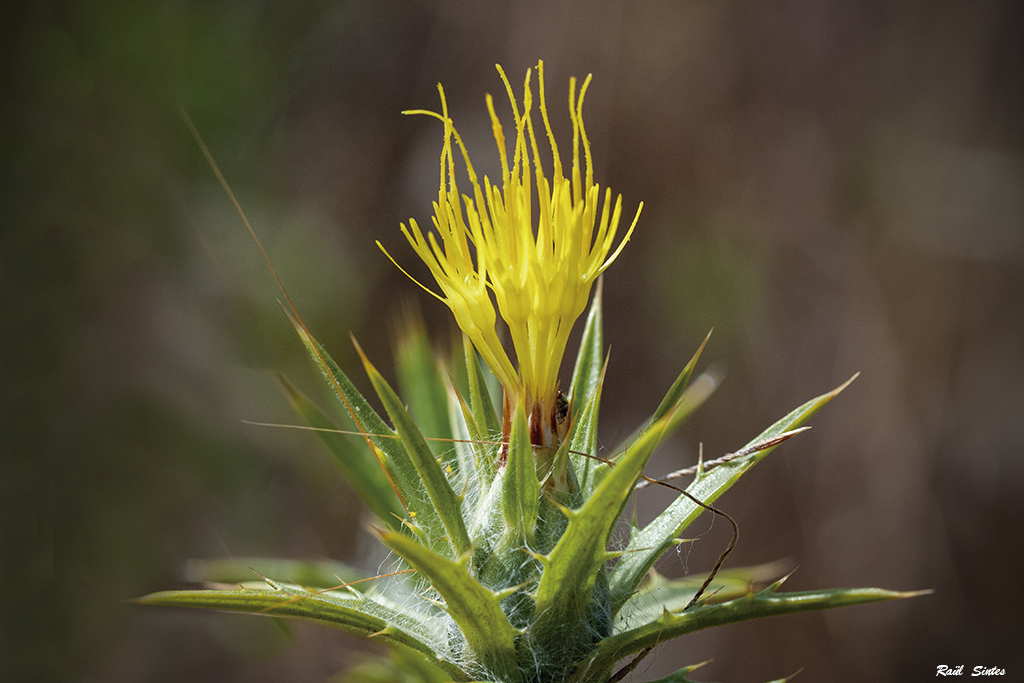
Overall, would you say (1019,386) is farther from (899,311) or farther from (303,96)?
(303,96)

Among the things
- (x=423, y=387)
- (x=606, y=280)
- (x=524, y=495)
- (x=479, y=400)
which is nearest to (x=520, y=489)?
(x=524, y=495)

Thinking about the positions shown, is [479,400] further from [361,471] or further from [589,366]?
[361,471]

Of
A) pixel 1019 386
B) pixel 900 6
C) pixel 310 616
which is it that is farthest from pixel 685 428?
pixel 310 616

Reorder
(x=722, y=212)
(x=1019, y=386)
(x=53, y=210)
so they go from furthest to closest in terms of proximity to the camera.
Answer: (x=722, y=212) → (x=1019, y=386) → (x=53, y=210)

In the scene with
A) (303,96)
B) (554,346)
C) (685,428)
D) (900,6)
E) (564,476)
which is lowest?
(685,428)

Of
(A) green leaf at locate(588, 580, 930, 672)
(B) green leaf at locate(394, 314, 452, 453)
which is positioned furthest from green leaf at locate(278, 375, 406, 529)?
(A) green leaf at locate(588, 580, 930, 672)

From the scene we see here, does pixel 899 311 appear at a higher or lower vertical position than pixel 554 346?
lower

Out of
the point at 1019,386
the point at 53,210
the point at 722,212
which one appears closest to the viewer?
the point at 53,210

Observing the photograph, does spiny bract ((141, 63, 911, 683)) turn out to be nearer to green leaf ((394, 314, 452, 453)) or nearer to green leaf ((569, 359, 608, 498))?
green leaf ((569, 359, 608, 498))
